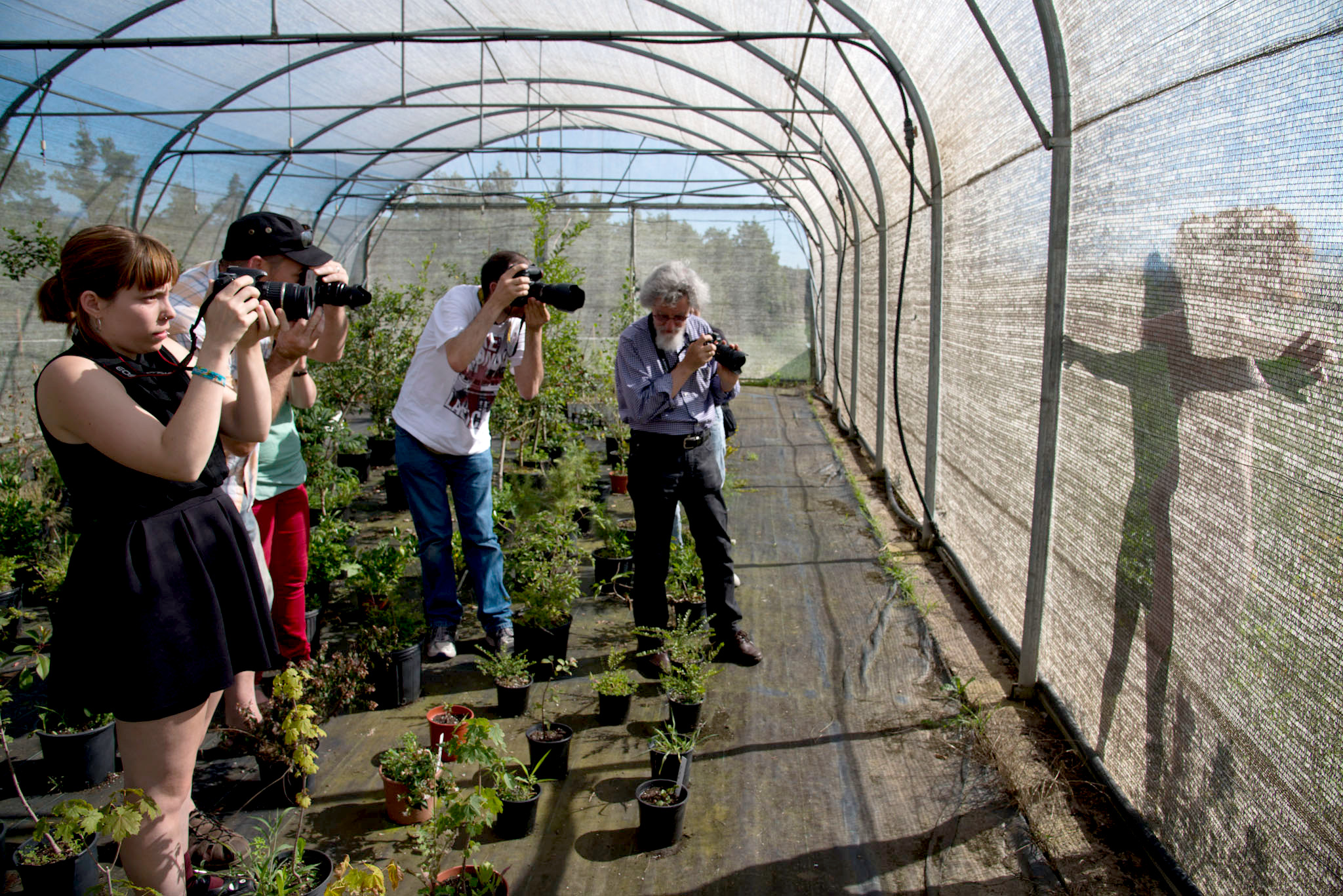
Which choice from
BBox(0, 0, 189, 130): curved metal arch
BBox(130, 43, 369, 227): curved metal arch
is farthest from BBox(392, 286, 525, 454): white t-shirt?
BBox(130, 43, 369, 227): curved metal arch

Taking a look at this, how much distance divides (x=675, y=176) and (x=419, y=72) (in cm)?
554

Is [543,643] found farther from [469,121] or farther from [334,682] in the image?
[469,121]

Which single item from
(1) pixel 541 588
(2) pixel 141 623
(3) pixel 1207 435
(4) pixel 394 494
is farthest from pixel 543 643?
(4) pixel 394 494

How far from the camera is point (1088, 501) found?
2.72 m

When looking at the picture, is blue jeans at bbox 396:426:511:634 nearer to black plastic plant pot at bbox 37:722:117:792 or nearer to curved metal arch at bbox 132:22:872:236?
black plastic plant pot at bbox 37:722:117:792

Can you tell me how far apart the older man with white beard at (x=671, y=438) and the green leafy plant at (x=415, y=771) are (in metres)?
1.22

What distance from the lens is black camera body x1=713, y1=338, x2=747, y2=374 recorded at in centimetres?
323

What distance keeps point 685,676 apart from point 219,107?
876cm

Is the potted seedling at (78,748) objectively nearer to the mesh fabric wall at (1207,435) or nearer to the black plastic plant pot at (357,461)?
the mesh fabric wall at (1207,435)

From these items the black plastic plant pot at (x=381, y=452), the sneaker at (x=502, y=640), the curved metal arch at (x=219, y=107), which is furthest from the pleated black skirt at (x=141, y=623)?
the curved metal arch at (x=219, y=107)

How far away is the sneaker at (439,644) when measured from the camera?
3.50 metres

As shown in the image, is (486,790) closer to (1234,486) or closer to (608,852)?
(608,852)

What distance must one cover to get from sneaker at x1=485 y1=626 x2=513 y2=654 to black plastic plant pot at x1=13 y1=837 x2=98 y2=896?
1.51 meters

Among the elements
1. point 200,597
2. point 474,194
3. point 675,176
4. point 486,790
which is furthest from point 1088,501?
point 675,176
